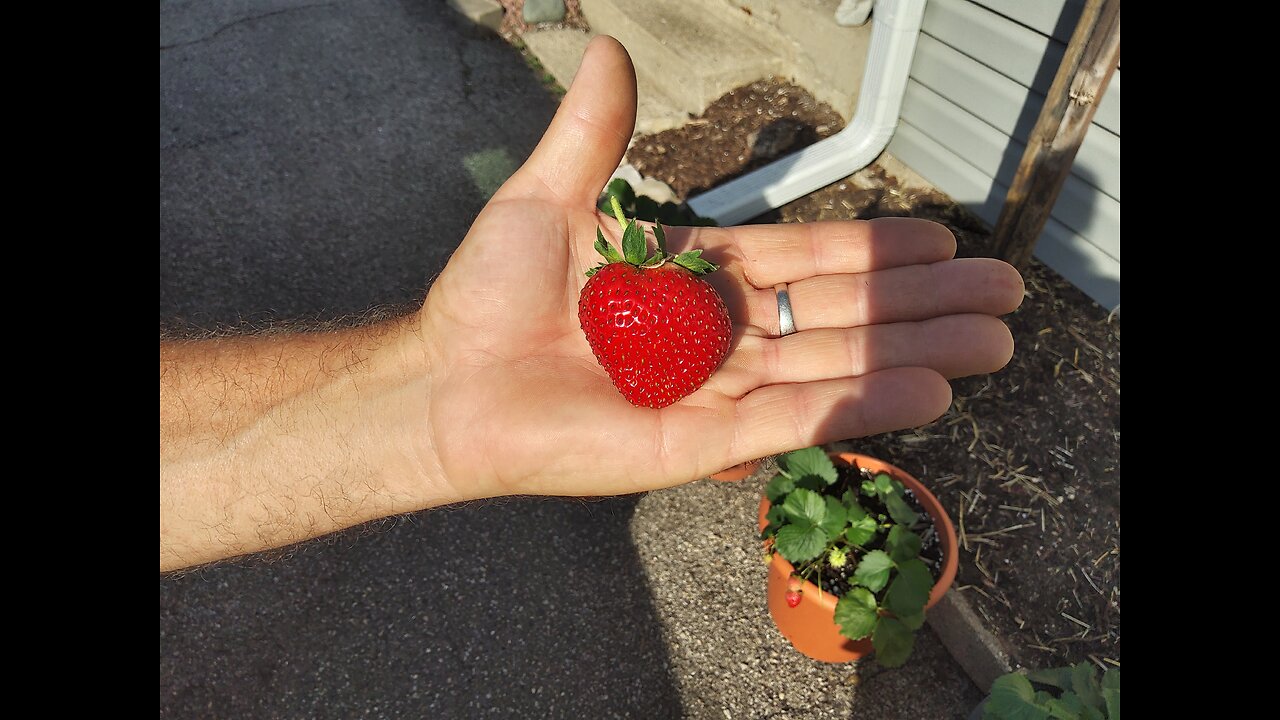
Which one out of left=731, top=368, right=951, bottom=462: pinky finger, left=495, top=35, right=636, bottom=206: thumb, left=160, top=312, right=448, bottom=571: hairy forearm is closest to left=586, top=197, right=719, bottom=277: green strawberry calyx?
left=495, top=35, right=636, bottom=206: thumb

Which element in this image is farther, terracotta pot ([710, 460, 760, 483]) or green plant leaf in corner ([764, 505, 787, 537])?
terracotta pot ([710, 460, 760, 483])

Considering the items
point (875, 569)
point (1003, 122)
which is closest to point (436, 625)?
point (875, 569)

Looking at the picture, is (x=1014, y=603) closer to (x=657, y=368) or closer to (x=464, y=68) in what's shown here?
(x=657, y=368)

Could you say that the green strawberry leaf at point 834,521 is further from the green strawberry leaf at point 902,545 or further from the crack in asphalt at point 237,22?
the crack in asphalt at point 237,22

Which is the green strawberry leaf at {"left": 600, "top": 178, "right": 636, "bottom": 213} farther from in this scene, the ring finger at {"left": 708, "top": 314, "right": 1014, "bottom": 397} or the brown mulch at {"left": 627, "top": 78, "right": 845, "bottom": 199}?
the ring finger at {"left": 708, "top": 314, "right": 1014, "bottom": 397}

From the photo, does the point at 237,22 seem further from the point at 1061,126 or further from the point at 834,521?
the point at 834,521

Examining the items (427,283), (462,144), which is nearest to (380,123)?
(462,144)
